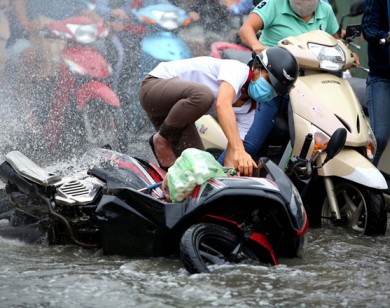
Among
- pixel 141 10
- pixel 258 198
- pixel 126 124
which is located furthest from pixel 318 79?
pixel 141 10

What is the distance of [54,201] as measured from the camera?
573cm

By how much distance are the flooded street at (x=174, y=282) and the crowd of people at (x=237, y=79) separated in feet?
2.72

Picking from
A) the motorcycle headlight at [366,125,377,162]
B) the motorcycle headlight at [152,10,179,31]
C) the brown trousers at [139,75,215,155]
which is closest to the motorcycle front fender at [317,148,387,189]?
the motorcycle headlight at [366,125,377,162]

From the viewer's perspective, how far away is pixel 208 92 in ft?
20.0

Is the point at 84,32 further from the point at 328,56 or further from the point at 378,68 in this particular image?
the point at 378,68

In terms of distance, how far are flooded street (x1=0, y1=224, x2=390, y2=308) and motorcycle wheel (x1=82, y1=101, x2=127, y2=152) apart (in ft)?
15.1

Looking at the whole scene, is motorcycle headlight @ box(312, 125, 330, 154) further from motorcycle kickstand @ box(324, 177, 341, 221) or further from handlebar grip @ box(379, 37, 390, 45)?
handlebar grip @ box(379, 37, 390, 45)

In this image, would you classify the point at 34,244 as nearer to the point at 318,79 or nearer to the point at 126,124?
the point at 318,79

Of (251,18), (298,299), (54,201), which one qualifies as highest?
(251,18)

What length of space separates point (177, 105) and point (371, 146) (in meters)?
1.69

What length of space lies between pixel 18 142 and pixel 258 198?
5237mm

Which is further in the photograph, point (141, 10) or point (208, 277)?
point (141, 10)

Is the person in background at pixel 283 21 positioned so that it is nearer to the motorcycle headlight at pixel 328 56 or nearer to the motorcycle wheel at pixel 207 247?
the motorcycle headlight at pixel 328 56

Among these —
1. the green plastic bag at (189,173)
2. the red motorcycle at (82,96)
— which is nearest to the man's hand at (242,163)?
the green plastic bag at (189,173)
